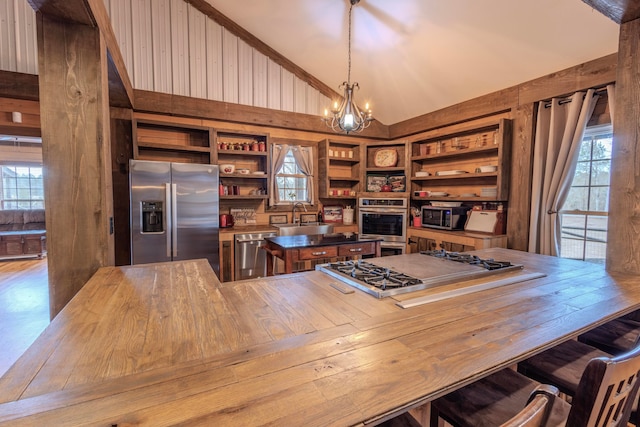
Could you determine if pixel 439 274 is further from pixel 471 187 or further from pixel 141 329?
pixel 471 187

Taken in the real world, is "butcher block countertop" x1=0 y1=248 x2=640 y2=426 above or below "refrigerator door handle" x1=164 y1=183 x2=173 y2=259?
below

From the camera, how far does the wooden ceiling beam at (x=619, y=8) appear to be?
1.71 meters

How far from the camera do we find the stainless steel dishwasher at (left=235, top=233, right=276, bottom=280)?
4.00 metres

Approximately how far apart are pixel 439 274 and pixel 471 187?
3108mm

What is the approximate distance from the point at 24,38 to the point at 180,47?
1611 mm

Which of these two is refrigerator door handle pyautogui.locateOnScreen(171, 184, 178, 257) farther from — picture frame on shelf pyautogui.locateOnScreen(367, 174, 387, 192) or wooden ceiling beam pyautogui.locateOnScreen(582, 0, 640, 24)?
wooden ceiling beam pyautogui.locateOnScreen(582, 0, 640, 24)

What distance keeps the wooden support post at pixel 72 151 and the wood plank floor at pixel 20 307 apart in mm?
1388

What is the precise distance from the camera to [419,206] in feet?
16.8

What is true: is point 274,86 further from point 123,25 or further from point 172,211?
point 172,211

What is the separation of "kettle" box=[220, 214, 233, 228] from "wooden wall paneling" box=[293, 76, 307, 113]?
6.63 feet

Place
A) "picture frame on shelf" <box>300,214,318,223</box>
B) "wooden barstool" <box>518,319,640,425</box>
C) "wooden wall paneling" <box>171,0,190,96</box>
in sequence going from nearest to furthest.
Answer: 1. "wooden barstool" <box>518,319,640,425</box>
2. "wooden wall paneling" <box>171,0,190,96</box>
3. "picture frame on shelf" <box>300,214,318,223</box>

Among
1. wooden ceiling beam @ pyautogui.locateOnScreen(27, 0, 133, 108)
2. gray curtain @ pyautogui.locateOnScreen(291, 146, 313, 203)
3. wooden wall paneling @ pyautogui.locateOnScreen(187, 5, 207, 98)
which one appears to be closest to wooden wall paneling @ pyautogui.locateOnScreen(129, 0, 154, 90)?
wooden wall paneling @ pyautogui.locateOnScreen(187, 5, 207, 98)

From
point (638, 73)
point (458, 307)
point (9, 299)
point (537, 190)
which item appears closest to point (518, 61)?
point (537, 190)

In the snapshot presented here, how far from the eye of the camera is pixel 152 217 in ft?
11.5
